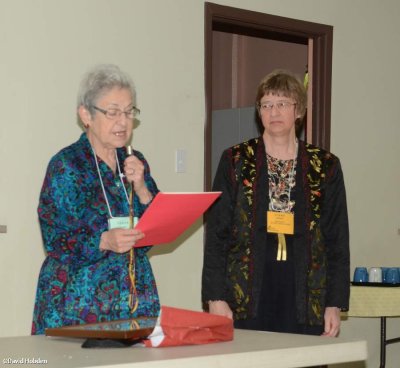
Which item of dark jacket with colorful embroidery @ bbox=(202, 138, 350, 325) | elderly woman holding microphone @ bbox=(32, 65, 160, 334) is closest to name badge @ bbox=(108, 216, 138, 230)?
elderly woman holding microphone @ bbox=(32, 65, 160, 334)

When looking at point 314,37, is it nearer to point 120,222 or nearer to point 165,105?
point 165,105

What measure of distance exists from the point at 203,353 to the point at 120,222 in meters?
0.69

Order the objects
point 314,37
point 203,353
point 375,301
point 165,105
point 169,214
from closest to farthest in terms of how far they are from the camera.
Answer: point 203,353, point 169,214, point 165,105, point 375,301, point 314,37

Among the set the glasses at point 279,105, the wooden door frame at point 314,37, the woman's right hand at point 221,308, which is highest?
the wooden door frame at point 314,37

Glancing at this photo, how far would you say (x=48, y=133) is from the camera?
12.8 feet

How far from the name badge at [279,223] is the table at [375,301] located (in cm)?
177

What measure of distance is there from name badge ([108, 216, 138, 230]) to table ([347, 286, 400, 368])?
246 cm

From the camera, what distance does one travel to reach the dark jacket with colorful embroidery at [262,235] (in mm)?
3145

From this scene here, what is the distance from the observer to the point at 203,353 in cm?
202

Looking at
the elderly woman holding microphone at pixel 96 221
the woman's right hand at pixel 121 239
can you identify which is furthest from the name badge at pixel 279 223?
the woman's right hand at pixel 121 239

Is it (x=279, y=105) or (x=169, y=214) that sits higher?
(x=279, y=105)

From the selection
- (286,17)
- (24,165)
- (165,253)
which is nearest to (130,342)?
(24,165)

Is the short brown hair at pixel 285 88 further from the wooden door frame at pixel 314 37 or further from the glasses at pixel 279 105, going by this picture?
the wooden door frame at pixel 314 37

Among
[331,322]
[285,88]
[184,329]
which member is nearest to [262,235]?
[331,322]
